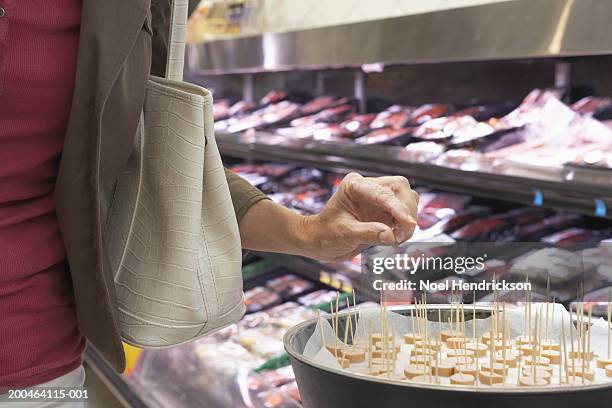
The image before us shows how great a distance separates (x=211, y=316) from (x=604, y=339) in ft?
1.63

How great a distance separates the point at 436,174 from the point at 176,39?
1.25m

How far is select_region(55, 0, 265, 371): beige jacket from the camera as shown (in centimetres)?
93

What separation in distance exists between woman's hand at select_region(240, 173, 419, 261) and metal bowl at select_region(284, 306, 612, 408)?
0.62ft

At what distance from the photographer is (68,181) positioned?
95cm

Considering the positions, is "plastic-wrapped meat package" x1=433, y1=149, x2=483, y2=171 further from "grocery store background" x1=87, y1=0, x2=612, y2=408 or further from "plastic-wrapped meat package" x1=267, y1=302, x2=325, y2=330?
"plastic-wrapped meat package" x1=267, y1=302, x2=325, y2=330

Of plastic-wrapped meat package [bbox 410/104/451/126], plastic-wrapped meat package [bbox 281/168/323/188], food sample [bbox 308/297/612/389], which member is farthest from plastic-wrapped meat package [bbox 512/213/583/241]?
food sample [bbox 308/297/612/389]

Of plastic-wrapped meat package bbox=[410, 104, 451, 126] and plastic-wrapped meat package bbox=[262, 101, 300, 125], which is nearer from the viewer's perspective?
plastic-wrapped meat package bbox=[410, 104, 451, 126]

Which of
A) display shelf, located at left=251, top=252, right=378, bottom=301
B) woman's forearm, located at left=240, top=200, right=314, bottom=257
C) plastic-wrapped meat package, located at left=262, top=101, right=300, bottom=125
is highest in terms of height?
woman's forearm, located at left=240, top=200, right=314, bottom=257

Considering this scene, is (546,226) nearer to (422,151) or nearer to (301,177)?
(422,151)

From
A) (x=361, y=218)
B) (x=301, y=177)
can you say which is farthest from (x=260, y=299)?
(x=361, y=218)

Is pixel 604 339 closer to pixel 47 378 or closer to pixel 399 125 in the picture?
pixel 47 378

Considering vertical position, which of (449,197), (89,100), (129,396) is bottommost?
(129,396)

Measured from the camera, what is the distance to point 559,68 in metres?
2.62

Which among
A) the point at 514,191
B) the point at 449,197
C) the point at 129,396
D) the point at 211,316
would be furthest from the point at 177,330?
the point at 449,197
